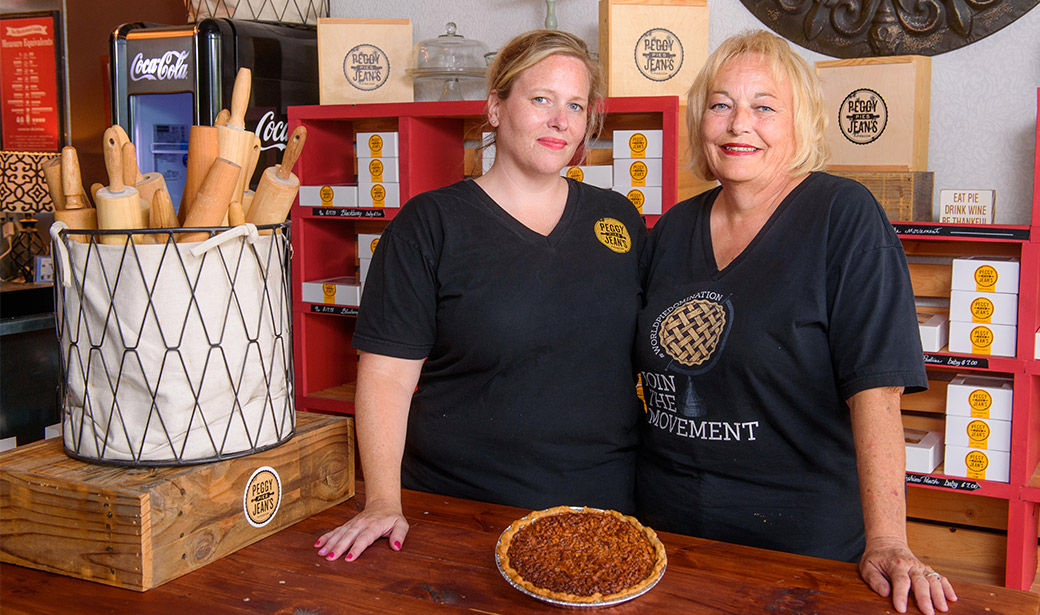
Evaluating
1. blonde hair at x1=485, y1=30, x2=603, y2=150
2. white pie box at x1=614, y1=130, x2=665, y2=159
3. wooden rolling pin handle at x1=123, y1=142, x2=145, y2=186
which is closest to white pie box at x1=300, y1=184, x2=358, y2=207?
white pie box at x1=614, y1=130, x2=665, y2=159

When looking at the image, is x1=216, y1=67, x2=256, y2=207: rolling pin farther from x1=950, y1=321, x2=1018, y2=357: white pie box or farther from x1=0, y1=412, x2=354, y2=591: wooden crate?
x1=950, y1=321, x2=1018, y2=357: white pie box

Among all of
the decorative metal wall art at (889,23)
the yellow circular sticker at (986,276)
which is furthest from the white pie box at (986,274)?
the decorative metal wall art at (889,23)

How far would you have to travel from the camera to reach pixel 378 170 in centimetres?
304

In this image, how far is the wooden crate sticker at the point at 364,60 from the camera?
2.99 meters

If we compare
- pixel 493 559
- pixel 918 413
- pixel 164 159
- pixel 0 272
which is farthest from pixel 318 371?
pixel 493 559

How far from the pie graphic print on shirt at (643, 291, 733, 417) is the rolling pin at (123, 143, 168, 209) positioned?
84 cm

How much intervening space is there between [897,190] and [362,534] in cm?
180

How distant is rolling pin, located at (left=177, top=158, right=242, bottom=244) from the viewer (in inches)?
44.9

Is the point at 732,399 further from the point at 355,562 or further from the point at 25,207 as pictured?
the point at 25,207

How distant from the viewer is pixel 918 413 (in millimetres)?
2762

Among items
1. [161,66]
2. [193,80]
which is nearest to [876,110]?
[193,80]

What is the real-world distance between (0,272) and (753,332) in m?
3.05

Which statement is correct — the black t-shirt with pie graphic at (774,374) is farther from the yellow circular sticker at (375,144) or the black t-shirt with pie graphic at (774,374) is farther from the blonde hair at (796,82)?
the yellow circular sticker at (375,144)

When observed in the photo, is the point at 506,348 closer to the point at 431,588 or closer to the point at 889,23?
the point at 431,588
